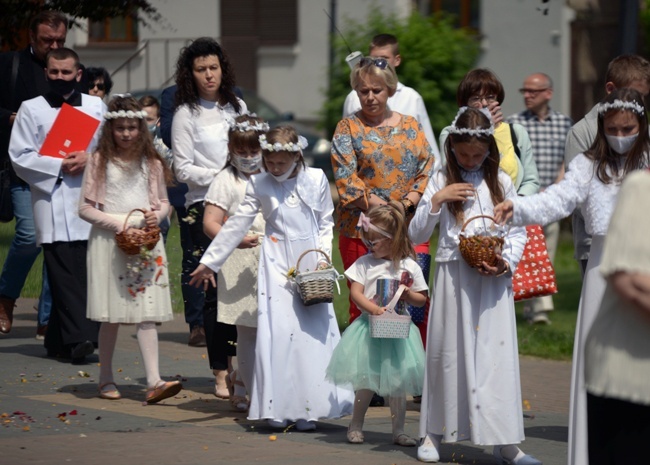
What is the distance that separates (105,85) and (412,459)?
224 inches

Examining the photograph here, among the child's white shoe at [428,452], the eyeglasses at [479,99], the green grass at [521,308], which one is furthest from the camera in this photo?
the green grass at [521,308]

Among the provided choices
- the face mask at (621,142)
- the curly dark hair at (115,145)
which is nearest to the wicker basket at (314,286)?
the curly dark hair at (115,145)

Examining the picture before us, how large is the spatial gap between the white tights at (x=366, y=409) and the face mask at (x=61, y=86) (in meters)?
3.55

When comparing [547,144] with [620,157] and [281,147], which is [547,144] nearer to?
[281,147]

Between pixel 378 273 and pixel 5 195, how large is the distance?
165 inches

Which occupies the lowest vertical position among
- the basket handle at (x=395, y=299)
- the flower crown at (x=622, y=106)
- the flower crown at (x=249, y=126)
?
the basket handle at (x=395, y=299)

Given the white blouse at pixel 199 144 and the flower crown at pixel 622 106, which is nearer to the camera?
the flower crown at pixel 622 106

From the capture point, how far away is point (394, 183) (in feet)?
27.3

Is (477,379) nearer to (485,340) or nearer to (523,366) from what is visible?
(485,340)

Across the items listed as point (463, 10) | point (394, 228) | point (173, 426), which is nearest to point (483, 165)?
point (394, 228)

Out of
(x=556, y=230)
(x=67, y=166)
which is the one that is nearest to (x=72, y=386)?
(x=67, y=166)

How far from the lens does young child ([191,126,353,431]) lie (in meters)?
7.61

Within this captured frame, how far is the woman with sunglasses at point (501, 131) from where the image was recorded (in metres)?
8.22

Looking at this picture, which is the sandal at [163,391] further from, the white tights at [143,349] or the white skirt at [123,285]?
the white skirt at [123,285]
